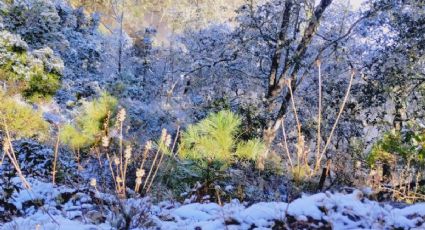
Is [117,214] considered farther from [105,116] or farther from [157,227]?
[105,116]

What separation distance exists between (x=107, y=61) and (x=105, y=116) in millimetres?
9789

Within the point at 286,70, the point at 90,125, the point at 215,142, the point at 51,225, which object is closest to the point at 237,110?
the point at 286,70

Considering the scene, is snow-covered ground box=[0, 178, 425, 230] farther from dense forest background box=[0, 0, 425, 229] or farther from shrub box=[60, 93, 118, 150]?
shrub box=[60, 93, 118, 150]

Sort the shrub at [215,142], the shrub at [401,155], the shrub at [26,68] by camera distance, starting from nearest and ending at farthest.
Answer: the shrub at [215,142] < the shrub at [401,155] < the shrub at [26,68]

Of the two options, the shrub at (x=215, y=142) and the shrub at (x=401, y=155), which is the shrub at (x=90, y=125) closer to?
the shrub at (x=215, y=142)

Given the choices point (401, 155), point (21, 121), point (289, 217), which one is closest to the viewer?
point (289, 217)

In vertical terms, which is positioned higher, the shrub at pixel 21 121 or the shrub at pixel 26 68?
the shrub at pixel 26 68

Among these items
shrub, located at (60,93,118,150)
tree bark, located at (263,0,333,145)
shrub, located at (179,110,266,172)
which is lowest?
shrub, located at (60,93,118,150)

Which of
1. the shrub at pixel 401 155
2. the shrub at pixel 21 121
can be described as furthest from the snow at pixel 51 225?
the shrub at pixel 21 121

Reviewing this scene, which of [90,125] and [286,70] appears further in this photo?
[286,70]

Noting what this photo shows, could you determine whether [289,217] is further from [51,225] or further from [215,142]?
[215,142]

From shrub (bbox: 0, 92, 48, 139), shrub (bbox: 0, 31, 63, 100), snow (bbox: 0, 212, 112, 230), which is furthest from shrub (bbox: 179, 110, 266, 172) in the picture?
shrub (bbox: 0, 31, 63, 100)

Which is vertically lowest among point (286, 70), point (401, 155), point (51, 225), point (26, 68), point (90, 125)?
point (90, 125)

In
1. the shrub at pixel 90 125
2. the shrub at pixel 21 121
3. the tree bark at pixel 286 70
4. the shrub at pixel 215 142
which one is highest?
the tree bark at pixel 286 70
